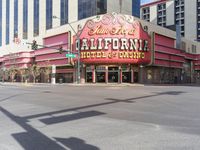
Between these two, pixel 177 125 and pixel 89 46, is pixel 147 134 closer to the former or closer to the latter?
pixel 177 125

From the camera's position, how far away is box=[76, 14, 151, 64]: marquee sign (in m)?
48.5

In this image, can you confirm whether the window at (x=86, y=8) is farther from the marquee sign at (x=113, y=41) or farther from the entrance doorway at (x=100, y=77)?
the entrance doorway at (x=100, y=77)

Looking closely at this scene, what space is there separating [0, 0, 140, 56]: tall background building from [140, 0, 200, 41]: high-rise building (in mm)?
41523

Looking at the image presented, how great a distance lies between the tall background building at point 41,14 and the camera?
2498 inches

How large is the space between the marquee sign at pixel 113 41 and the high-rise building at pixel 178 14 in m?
62.5

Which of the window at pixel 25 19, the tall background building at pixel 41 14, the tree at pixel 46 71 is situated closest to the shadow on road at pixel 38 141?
the tall background building at pixel 41 14

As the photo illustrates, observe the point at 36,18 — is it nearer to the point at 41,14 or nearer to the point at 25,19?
the point at 41,14

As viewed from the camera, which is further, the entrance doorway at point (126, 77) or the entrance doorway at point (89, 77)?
the entrance doorway at point (89, 77)

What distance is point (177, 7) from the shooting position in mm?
112500

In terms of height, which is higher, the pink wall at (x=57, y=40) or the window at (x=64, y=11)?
the window at (x=64, y=11)

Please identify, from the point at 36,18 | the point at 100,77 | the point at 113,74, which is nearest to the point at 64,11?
the point at 36,18

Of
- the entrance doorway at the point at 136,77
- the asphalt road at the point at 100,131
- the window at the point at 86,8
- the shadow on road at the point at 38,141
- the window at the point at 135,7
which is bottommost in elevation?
the shadow on road at the point at 38,141

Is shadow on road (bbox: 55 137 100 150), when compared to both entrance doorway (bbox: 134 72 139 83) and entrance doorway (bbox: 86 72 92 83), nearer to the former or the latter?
entrance doorway (bbox: 86 72 92 83)

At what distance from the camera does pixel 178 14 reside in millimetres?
112750
